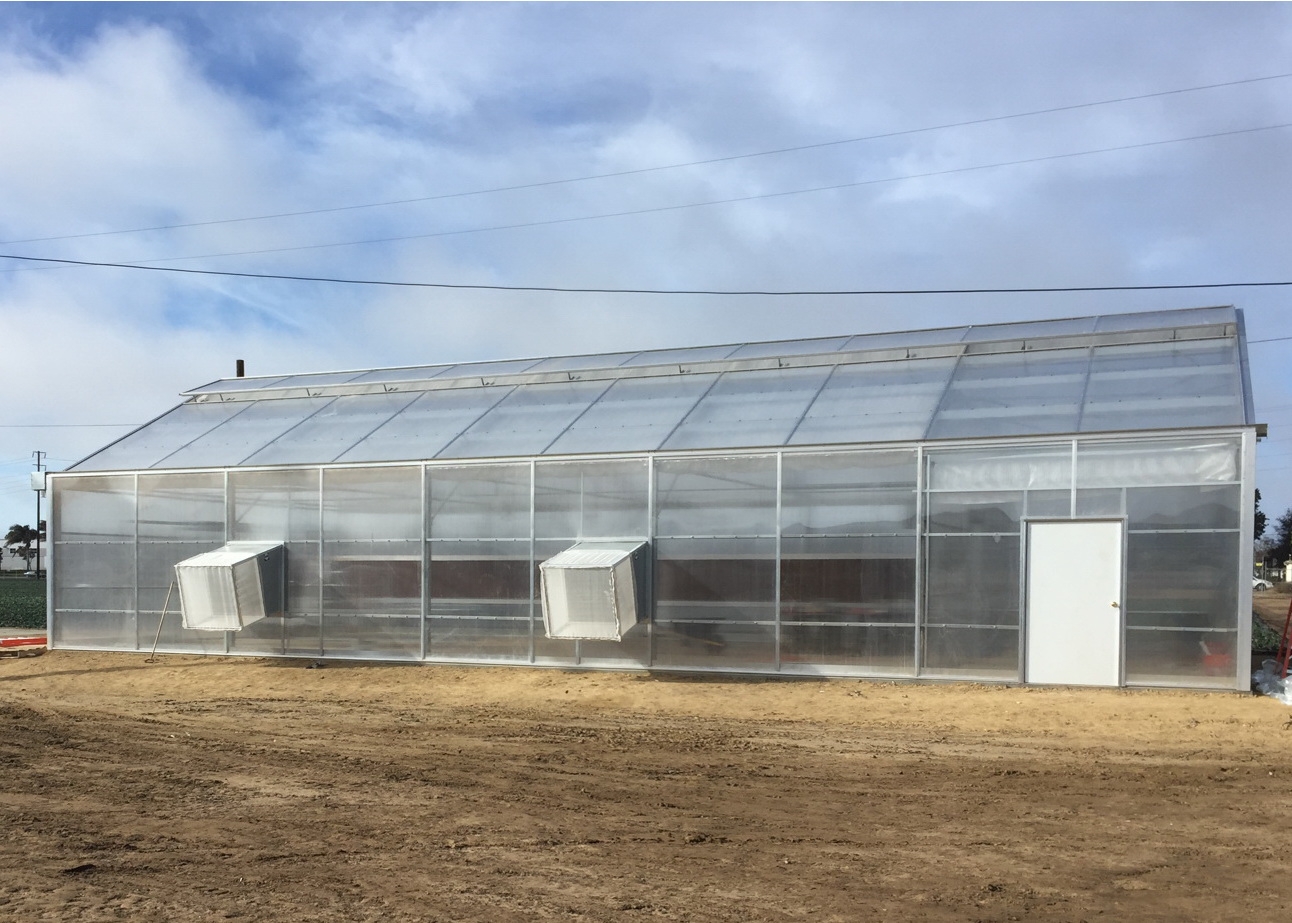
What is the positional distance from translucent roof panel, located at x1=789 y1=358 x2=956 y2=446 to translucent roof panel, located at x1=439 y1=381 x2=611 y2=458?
177 inches

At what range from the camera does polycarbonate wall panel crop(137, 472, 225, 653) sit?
19688 millimetres

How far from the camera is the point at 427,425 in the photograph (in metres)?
20.1

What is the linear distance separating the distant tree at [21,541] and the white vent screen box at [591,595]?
281 feet

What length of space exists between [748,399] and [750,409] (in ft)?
1.57

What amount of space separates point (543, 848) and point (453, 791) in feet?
6.87

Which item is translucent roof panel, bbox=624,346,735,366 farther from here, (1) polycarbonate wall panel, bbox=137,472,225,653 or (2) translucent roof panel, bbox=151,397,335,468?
(1) polycarbonate wall panel, bbox=137,472,225,653

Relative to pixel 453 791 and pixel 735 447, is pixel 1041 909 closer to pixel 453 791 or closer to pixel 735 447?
pixel 453 791

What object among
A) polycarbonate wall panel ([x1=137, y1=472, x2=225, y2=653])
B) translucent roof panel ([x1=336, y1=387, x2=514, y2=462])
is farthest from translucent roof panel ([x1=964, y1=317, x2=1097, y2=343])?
polycarbonate wall panel ([x1=137, y1=472, x2=225, y2=653])

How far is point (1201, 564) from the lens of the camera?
1359cm

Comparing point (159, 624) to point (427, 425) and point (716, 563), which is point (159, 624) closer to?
point (427, 425)

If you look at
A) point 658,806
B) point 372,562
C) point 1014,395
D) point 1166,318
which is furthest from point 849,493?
point 372,562

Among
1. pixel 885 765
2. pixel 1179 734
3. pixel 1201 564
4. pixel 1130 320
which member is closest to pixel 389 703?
pixel 885 765

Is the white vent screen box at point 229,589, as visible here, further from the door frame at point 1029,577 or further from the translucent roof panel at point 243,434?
the door frame at point 1029,577

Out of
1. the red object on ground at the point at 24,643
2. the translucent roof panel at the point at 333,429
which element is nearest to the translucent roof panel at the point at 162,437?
the translucent roof panel at the point at 333,429
